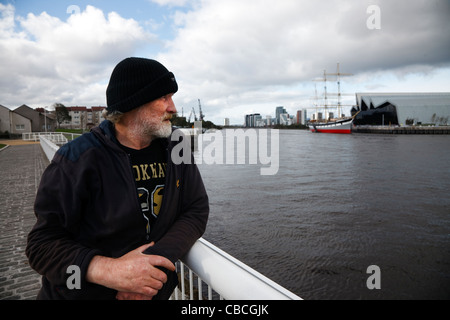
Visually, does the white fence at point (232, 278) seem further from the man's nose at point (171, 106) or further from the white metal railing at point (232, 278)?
the man's nose at point (171, 106)

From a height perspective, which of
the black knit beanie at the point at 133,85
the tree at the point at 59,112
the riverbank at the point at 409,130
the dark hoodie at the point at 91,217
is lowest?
the dark hoodie at the point at 91,217

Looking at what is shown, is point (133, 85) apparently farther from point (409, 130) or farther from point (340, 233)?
point (409, 130)

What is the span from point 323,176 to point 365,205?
655 cm

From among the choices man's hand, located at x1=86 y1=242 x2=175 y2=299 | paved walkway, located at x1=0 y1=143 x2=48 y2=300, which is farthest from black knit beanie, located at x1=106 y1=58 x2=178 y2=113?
paved walkway, located at x1=0 y1=143 x2=48 y2=300

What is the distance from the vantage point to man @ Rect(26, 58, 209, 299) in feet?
4.39

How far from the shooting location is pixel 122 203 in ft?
4.83

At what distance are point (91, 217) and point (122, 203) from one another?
17 centimetres

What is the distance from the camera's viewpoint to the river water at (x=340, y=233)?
21.4ft

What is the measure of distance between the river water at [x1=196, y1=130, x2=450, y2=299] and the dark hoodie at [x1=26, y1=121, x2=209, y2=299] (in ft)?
17.8

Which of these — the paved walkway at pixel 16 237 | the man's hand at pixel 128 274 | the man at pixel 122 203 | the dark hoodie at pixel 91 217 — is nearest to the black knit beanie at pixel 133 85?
the man at pixel 122 203

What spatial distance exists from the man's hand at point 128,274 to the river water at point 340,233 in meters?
5.50

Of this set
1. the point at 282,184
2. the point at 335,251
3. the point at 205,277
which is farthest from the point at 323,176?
the point at 205,277

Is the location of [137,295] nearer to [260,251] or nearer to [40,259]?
[40,259]
